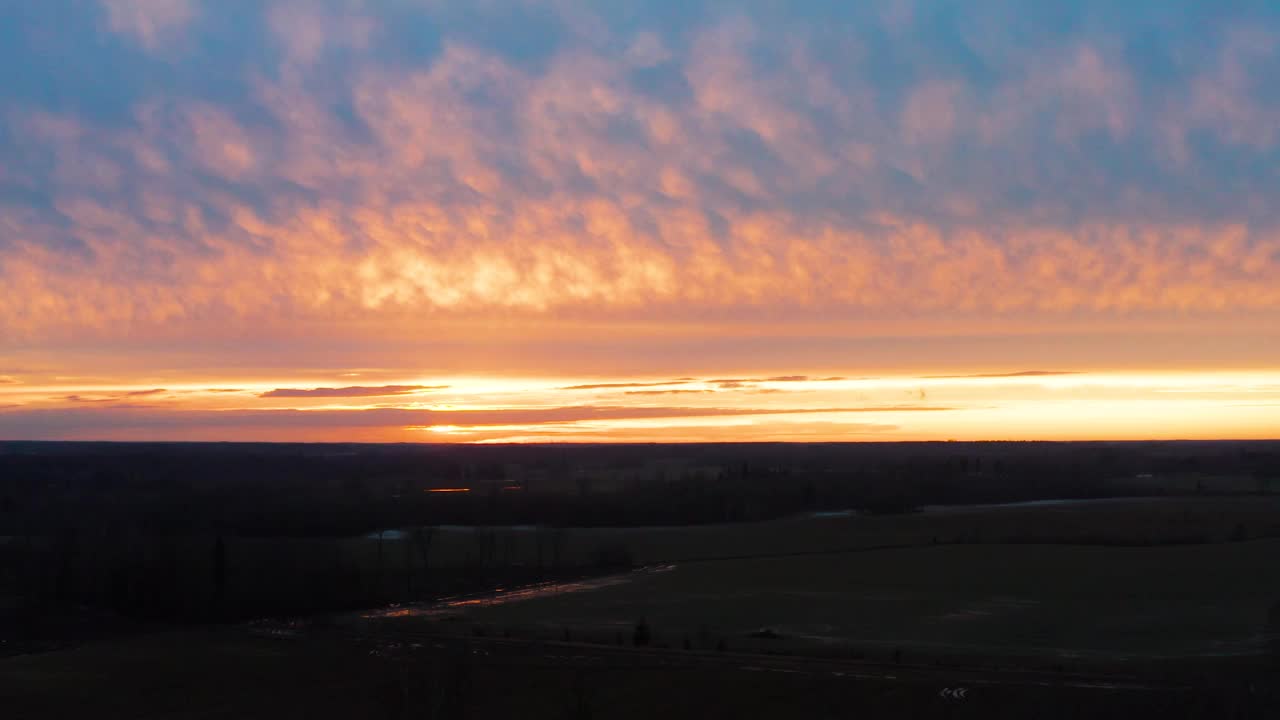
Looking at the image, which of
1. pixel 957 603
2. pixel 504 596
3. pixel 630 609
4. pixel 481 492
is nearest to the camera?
pixel 957 603

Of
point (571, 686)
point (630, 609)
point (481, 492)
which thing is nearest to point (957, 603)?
point (630, 609)

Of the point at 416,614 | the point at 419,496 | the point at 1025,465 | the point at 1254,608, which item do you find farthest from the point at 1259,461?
the point at 416,614

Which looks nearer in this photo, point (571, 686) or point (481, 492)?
point (571, 686)

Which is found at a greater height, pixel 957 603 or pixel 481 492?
pixel 481 492

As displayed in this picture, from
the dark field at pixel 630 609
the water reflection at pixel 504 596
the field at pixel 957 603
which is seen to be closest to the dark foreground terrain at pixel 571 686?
the dark field at pixel 630 609

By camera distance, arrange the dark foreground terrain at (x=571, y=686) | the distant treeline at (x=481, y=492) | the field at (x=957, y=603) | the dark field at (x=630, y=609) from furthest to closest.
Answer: the distant treeline at (x=481, y=492)
the field at (x=957, y=603)
the dark field at (x=630, y=609)
the dark foreground terrain at (x=571, y=686)

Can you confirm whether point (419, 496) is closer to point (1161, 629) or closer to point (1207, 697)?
point (1161, 629)

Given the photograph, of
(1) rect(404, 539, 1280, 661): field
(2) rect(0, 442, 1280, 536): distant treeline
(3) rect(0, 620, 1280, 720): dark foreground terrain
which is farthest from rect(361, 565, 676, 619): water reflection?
(2) rect(0, 442, 1280, 536): distant treeline

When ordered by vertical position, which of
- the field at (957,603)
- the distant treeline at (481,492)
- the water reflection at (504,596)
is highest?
the distant treeline at (481,492)

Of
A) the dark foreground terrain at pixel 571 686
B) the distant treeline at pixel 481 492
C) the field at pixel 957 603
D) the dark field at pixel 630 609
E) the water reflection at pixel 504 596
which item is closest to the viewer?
the dark foreground terrain at pixel 571 686

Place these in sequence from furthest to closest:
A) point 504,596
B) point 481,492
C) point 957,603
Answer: point 481,492, point 504,596, point 957,603

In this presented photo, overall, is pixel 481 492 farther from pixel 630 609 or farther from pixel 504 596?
pixel 630 609

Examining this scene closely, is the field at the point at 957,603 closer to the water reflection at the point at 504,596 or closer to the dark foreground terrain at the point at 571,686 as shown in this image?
Result: the water reflection at the point at 504,596
